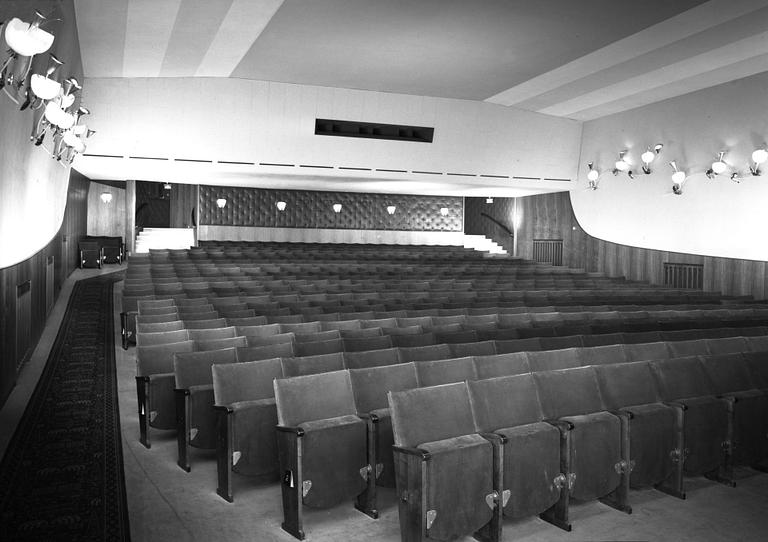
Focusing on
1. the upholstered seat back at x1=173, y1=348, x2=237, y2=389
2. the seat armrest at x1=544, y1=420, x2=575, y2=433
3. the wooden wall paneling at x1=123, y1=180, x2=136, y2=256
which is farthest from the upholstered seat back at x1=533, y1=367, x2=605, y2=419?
the wooden wall paneling at x1=123, y1=180, x2=136, y2=256

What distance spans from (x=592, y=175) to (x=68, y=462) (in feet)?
44.8

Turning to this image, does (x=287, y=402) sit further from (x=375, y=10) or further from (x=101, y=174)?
(x=101, y=174)

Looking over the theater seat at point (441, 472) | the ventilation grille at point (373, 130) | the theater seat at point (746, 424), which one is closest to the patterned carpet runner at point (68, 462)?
the theater seat at point (441, 472)

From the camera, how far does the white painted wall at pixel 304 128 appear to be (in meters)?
13.2

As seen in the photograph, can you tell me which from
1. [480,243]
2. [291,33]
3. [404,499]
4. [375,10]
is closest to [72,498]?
[404,499]

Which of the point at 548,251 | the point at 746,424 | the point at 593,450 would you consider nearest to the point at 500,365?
the point at 593,450

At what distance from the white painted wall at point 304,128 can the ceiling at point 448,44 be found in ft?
1.21

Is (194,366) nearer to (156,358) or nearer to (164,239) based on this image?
(156,358)

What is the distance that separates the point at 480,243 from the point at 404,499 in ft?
61.4

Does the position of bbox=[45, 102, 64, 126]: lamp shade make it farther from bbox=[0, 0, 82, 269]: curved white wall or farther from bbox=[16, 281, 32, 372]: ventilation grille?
bbox=[16, 281, 32, 372]: ventilation grille

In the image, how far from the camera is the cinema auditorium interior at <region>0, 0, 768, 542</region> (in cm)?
343

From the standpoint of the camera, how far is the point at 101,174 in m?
15.6

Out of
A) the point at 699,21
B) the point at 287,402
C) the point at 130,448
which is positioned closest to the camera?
the point at 287,402

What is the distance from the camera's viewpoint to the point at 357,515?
3.50m
